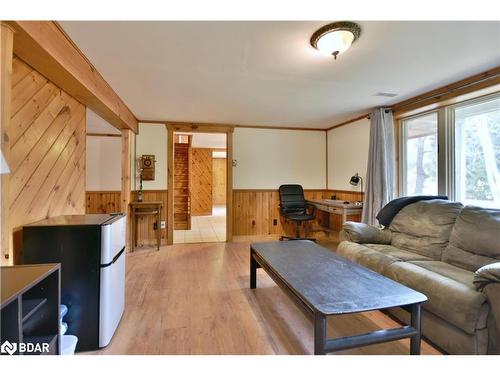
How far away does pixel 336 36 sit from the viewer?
5.87 ft

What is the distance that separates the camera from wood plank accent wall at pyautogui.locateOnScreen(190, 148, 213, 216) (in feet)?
27.0

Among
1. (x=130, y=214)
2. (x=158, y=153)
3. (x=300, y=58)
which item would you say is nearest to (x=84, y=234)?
(x=300, y=58)

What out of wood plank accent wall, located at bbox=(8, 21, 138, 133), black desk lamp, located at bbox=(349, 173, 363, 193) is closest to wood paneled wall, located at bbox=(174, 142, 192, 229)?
wood plank accent wall, located at bbox=(8, 21, 138, 133)

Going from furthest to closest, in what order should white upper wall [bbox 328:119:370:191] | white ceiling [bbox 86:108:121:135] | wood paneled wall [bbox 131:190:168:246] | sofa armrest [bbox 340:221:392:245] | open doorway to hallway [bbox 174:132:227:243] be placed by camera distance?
open doorway to hallway [bbox 174:132:227:243] < wood paneled wall [bbox 131:190:168:246] < white upper wall [bbox 328:119:370:191] < white ceiling [bbox 86:108:121:135] < sofa armrest [bbox 340:221:392:245]

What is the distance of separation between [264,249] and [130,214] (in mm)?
2651

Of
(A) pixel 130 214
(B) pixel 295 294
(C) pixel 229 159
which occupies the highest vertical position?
(C) pixel 229 159

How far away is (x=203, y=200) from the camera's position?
830 centimetres

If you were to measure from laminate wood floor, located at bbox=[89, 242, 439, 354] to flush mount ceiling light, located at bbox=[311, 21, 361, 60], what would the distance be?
6.90 ft

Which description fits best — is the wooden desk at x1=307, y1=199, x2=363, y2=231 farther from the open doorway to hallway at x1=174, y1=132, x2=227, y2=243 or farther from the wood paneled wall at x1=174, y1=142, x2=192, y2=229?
the wood paneled wall at x1=174, y1=142, x2=192, y2=229

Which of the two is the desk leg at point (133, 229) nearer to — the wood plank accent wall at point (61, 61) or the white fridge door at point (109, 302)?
the wood plank accent wall at point (61, 61)

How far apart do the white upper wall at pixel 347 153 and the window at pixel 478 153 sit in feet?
4.38

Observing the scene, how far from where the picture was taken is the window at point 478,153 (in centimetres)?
262

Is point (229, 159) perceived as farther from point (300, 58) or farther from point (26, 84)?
point (26, 84)

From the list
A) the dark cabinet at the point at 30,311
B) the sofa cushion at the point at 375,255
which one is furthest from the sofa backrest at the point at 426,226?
the dark cabinet at the point at 30,311
